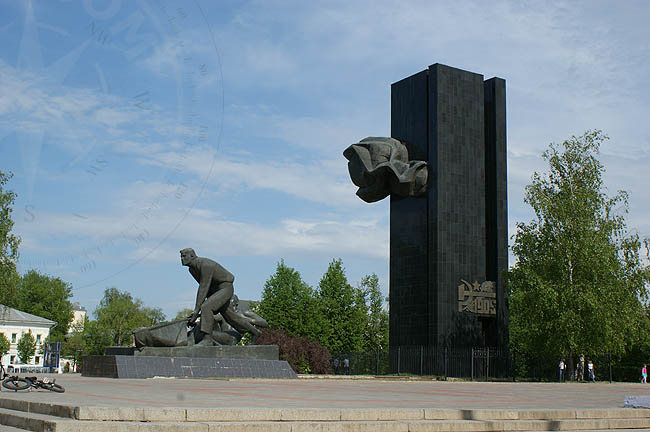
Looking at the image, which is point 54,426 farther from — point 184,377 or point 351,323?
point 351,323

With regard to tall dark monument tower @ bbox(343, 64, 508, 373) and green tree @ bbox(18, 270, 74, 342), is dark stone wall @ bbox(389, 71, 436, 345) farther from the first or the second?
green tree @ bbox(18, 270, 74, 342)

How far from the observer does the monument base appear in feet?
80.2

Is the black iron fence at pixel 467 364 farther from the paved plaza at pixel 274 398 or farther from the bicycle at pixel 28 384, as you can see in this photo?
the bicycle at pixel 28 384

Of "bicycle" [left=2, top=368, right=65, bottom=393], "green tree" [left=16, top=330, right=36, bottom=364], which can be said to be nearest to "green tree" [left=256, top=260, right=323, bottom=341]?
"green tree" [left=16, top=330, right=36, bottom=364]

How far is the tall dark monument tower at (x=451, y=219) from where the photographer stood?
135 feet

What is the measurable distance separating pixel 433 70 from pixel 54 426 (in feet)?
121

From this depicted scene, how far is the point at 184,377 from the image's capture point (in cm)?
2520

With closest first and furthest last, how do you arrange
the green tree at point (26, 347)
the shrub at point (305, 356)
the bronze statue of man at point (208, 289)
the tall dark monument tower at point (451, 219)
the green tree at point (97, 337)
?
the bronze statue of man at point (208, 289) < the tall dark monument tower at point (451, 219) < the shrub at point (305, 356) < the green tree at point (26, 347) < the green tree at point (97, 337)

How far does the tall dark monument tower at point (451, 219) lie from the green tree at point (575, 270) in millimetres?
1769

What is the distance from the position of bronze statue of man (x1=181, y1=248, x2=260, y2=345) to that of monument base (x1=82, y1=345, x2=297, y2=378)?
39.1 inches

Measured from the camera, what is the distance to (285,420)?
1062cm

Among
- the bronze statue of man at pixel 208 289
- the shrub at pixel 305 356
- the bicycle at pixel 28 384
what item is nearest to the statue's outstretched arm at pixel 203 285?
the bronze statue of man at pixel 208 289

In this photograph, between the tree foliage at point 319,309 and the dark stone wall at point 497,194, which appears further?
the tree foliage at point 319,309

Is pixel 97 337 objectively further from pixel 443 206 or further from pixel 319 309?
pixel 443 206
